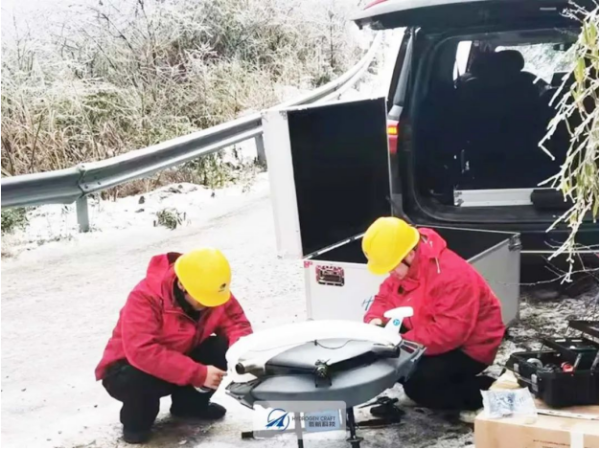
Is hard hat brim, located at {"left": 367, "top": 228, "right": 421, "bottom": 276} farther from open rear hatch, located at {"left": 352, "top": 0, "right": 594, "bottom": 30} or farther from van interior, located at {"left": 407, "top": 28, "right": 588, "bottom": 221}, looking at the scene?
van interior, located at {"left": 407, "top": 28, "right": 588, "bottom": 221}

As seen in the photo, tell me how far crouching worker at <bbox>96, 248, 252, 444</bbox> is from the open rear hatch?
1.44 meters

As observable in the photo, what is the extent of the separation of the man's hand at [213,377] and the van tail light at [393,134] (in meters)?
1.92

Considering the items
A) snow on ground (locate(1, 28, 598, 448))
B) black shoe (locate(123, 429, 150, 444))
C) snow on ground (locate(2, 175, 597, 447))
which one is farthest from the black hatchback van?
black shoe (locate(123, 429, 150, 444))

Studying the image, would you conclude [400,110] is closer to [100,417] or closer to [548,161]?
[548,161]

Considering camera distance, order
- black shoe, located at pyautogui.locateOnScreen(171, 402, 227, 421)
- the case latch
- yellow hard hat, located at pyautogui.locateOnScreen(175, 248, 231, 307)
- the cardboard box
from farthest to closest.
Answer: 1. the case latch
2. black shoe, located at pyautogui.locateOnScreen(171, 402, 227, 421)
3. yellow hard hat, located at pyautogui.locateOnScreen(175, 248, 231, 307)
4. the cardboard box

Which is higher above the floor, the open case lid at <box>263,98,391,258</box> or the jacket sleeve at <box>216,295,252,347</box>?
the open case lid at <box>263,98,391,258</box>

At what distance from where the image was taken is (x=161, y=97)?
9305 millimetres

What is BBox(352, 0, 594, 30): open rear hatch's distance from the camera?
3699 millimetres

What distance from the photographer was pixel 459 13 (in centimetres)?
388

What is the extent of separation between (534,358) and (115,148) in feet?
19.2

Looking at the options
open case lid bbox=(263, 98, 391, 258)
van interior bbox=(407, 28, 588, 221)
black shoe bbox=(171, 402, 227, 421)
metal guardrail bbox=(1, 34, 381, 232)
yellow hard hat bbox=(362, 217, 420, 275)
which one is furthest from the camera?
metal guardrail bbox=(1, 34, 381, 232)

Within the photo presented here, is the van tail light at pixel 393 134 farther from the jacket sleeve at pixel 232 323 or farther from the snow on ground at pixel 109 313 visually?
the jacket sleeve at pixel 232 323

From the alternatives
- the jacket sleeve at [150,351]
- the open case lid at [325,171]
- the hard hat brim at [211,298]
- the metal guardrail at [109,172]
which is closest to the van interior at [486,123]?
the open case lid at [325,171]

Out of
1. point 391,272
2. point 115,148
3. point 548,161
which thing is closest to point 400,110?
point 548,161
